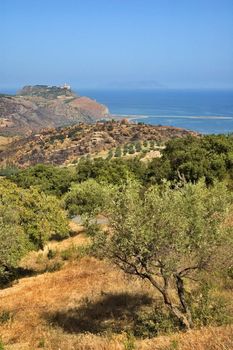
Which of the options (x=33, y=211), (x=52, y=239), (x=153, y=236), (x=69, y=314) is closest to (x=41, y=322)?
(x=69, y=314)

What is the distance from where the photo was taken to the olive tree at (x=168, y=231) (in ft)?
47.2

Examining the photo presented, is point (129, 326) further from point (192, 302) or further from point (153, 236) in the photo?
point (153, 236)

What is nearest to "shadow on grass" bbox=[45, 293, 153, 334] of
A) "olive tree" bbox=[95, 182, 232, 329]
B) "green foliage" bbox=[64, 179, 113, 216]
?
"olive tree" bbox=[95, 182, 232, 329]

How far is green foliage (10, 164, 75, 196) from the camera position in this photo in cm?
6275

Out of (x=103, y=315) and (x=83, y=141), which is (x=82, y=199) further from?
(x=83, y=141)

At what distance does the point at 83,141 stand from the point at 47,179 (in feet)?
190

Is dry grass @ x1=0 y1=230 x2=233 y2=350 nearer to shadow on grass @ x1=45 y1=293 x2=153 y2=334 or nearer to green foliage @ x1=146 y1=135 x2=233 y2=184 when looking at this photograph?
shadow on grass @ x1=45 y1=293 x2=153 y2=334

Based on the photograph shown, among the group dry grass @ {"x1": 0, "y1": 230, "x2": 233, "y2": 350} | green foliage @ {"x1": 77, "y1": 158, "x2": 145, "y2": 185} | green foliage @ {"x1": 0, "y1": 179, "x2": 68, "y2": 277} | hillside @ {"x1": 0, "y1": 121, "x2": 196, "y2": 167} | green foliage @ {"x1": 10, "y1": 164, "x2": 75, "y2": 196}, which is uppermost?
hillside @ {"x1": 0, "y1": 121, "x2": 196, "y2": 167}

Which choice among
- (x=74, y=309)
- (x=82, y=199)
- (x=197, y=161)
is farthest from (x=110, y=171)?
(x=74, y=309)

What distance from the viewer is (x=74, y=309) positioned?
69.6 ft

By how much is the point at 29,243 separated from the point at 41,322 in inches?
459

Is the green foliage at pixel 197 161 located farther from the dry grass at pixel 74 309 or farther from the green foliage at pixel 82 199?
the dry grass at pixel 74 309

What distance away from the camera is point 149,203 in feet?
48.2

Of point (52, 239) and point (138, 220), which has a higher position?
point (138, 220)
